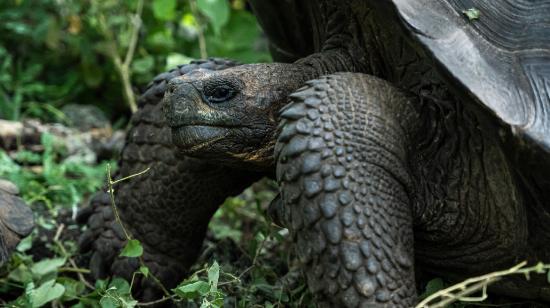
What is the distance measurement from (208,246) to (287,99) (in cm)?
111

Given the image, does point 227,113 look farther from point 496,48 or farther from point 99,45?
point 99,45

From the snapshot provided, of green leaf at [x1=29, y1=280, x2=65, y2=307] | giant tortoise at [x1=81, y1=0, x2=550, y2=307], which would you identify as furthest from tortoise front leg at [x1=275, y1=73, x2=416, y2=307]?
green leaf at [x1=29, y1=280, x2=65, y2=307]

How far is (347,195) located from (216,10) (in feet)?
10.00

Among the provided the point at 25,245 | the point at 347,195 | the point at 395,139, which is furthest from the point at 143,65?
the point at 347,195

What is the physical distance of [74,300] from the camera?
3127mm

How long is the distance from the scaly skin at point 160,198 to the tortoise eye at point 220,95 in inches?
16.7

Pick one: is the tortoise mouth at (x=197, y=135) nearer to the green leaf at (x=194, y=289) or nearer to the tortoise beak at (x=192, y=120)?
the tortoise beak at (x=192, y=120)

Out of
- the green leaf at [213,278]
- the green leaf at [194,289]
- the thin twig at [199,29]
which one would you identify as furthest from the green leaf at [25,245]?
the thin twig at [199,29]

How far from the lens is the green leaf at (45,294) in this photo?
281 centimetres

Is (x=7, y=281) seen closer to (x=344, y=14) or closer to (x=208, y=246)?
(x=208, y=246)

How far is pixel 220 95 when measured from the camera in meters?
2.55

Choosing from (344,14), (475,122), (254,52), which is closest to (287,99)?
(344,14)

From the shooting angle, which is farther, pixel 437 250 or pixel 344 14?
pixel 344 14

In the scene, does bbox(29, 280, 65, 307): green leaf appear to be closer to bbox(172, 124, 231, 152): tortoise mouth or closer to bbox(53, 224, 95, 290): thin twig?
bbox(53, 224, 95, 290): thin twig
